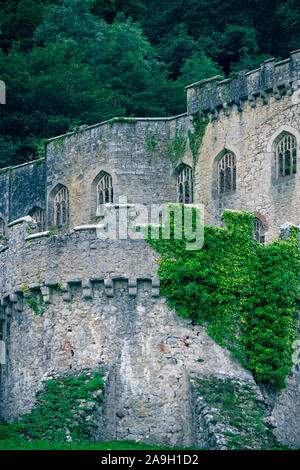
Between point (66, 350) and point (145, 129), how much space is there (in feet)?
59.6

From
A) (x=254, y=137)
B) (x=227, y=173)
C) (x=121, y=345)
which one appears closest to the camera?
(x=121, y=345)

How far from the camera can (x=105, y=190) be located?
4772 centimetres

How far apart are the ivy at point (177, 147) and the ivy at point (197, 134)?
37 cm

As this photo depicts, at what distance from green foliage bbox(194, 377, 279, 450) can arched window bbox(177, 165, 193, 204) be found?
1771 cm

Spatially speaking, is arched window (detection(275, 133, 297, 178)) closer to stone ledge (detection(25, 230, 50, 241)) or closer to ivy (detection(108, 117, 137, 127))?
ivy (detection(108, 117, 137, 127))

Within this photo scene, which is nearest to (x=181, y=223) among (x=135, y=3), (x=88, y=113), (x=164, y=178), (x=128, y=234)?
(x=128, y=234)

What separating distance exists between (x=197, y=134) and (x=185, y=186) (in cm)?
215

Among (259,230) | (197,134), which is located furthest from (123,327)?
(197,134)

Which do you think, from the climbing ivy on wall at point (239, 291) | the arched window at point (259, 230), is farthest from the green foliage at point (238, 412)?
the arched window at point (259, 230)

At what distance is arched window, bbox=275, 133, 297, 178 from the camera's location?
4344cm

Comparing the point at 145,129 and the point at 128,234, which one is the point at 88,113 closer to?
the point at 145,129

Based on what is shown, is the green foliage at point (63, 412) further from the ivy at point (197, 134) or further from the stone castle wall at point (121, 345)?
the ivy at point (197, 134)

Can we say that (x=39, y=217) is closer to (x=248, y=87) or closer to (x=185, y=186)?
(x=185, y=186)

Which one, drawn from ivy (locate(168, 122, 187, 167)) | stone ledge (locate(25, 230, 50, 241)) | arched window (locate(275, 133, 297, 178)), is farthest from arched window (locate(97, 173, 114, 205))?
stone ledge (locate(25, 230, 50, 241))
